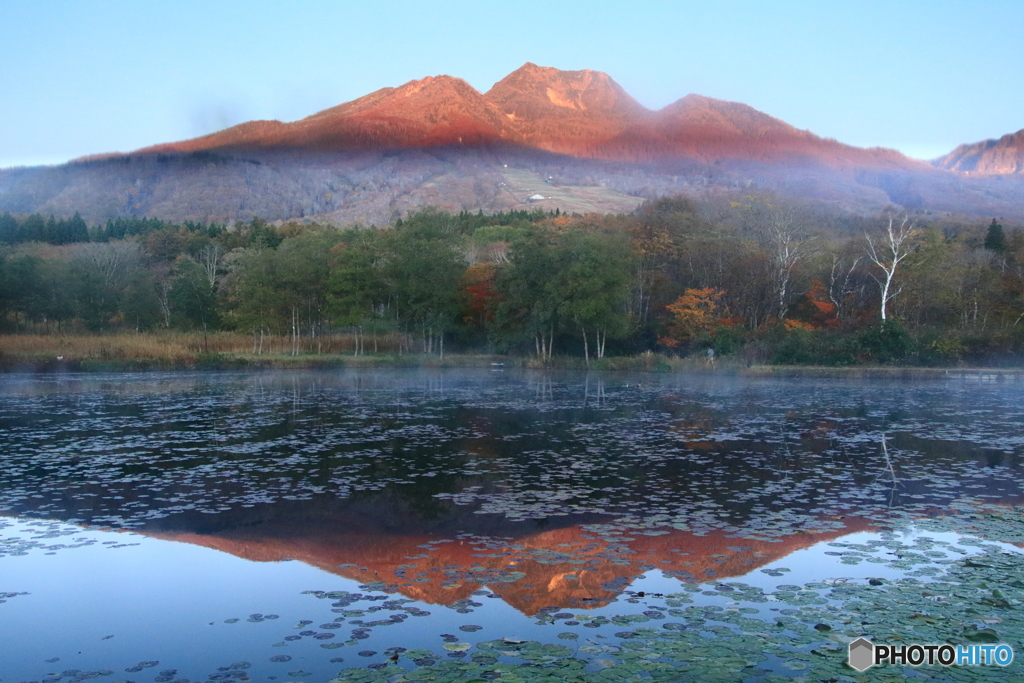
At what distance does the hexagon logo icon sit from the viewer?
6105mm

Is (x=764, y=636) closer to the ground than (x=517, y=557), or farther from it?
farther from it

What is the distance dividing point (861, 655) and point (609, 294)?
41.0m

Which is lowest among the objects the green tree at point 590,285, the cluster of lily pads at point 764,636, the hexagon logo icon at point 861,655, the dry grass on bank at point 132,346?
the dry grass on bank at point 132,346

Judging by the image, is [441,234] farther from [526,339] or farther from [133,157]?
[133,157]

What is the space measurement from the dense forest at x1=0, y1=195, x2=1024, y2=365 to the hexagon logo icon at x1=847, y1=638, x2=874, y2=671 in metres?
38.8

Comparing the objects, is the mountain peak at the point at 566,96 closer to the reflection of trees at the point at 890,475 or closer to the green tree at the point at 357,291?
the green tree at the point at 357,291

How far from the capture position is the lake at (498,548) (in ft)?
21.5

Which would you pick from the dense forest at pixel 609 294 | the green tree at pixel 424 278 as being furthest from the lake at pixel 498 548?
the green tree at pixel 424 278

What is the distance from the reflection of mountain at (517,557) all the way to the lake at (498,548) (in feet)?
0.14

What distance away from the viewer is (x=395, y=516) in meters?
11.3

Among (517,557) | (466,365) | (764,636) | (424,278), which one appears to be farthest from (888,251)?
(764,636)

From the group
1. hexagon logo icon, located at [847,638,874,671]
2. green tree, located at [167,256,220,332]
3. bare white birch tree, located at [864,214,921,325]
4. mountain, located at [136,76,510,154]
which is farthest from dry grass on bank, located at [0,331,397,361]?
mountain, located at [136,76,510,154]

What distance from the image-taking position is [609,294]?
4681 cm

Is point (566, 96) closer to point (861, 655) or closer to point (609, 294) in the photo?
point (609, 294)
